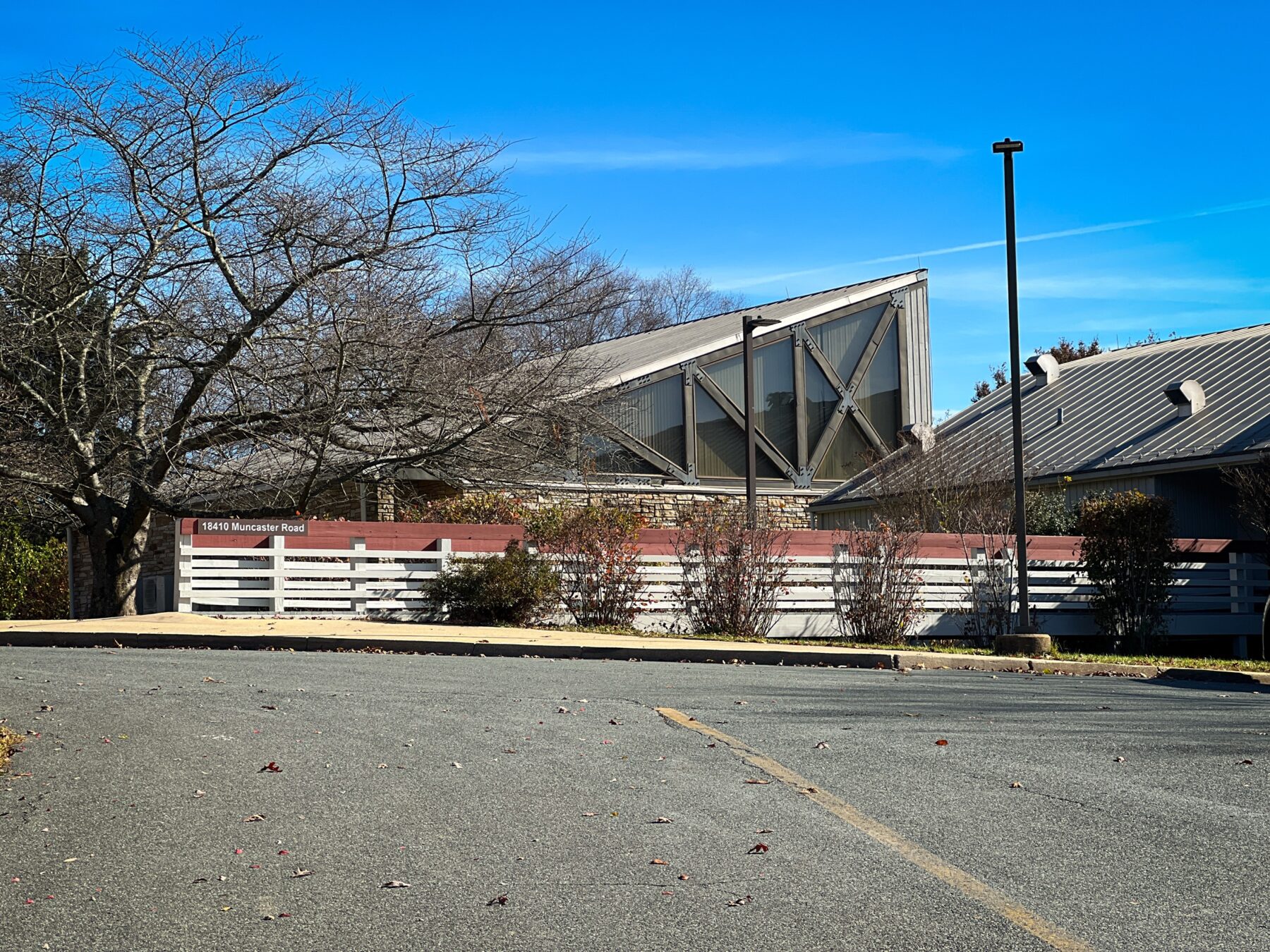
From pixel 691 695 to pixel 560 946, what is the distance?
23.5 feet

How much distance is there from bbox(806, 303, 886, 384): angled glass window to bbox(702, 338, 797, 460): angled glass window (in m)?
1.13

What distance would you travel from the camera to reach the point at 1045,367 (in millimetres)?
33875

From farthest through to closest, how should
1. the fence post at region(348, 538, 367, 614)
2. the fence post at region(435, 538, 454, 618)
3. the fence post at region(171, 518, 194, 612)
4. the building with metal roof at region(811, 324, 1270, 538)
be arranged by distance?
the building with metal roof at region(811, 324, 1270, 538), the fence post at region(435, 538, 454, 618), the fence post at region(348, 538, 367, 614), the fence post at region(171, 518, 194, 612)

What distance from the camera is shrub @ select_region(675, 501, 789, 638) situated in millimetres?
20484

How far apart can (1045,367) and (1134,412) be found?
5251mm

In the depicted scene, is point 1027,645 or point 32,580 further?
point 32,580

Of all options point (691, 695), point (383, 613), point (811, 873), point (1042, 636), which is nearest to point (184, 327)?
point (383, 613)

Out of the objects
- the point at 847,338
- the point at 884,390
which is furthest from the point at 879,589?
the point at 884,390

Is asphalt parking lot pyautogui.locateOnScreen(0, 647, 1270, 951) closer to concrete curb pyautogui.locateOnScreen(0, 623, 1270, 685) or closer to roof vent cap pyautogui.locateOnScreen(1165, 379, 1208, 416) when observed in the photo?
concrete curb pyautogui.locateOnScreen(0, 623, 1270, 685)

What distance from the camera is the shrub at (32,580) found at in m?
27.5

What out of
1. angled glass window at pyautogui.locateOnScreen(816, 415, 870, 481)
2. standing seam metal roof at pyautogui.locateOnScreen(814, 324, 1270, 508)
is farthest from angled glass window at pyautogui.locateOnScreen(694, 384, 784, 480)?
angled glass window at pyautogui.locateOnScreen(816, 415, 870, 481)

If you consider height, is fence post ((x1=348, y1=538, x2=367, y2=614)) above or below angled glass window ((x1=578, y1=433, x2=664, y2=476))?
below

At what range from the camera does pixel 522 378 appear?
21.0 meters

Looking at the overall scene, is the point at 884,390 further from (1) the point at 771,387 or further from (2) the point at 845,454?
(1) the point at 771,387
